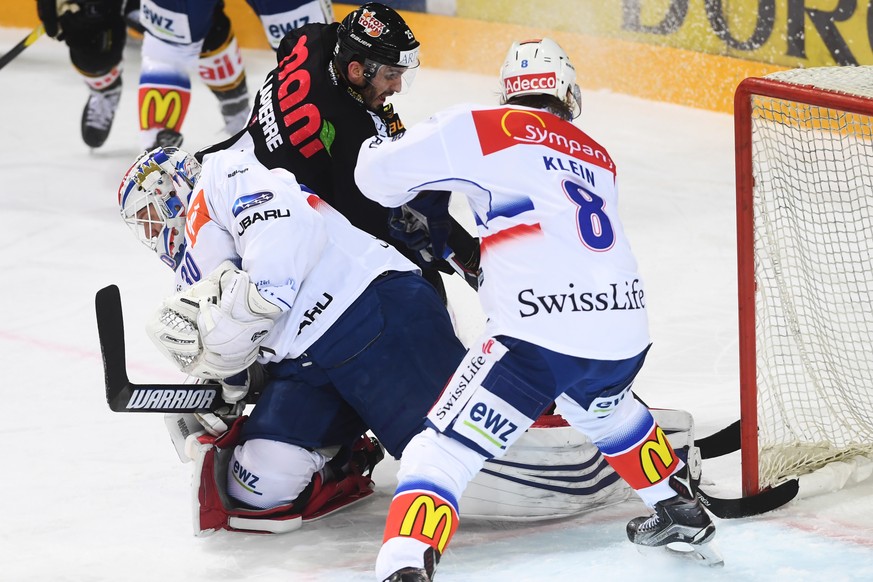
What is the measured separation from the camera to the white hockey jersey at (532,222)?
2.13 metres

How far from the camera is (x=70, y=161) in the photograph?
17.3 ft

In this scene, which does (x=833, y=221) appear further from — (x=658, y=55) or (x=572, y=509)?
(x=658, y=55)

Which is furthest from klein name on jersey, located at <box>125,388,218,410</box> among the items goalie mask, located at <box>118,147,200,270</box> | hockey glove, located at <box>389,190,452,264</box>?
hockey glove, located at <box>389,190,452,264</box>

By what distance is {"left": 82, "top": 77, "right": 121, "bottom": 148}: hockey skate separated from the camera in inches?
208

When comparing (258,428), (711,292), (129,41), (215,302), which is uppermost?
(215,302)

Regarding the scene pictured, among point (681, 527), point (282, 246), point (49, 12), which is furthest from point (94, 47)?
point (681, 527)

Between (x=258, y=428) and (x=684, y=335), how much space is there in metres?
1.39

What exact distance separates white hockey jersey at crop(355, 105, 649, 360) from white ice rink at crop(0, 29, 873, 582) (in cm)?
46

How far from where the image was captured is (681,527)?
7.61 ft

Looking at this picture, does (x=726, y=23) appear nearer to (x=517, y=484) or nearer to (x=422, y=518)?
(x=517, y=484)

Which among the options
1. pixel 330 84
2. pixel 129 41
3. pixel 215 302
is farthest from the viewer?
pixel 129 41

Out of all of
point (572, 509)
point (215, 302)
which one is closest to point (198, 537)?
point (215, 302)

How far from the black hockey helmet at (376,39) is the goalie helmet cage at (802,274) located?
0.80m

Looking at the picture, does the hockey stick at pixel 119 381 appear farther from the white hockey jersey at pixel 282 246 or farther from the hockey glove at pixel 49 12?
the hockey glove at pixel 49 12
